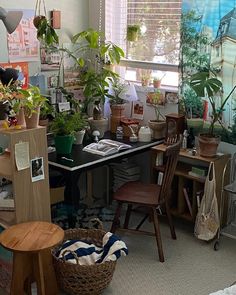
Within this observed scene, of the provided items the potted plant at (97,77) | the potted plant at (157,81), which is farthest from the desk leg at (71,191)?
the potted plant at (157,81)

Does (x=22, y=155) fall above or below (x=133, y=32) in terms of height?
below

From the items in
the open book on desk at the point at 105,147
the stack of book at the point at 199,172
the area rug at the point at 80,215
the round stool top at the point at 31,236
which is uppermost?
the open book on desk at the point at 105,147

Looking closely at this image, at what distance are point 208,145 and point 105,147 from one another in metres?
0.79

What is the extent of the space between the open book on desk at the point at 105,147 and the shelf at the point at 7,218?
85cm

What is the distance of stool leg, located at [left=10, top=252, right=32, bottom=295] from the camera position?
2316 mm

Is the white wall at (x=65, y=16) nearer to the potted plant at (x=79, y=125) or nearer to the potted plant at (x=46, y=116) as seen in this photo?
the potted plant at (x=46, y=116)

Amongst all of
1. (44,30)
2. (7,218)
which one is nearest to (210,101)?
(44,30)

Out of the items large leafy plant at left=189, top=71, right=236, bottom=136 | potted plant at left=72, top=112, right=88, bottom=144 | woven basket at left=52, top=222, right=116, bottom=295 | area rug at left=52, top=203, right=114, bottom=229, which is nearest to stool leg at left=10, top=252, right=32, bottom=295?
woven basket at left=52, top=222, right=116, bottom=295

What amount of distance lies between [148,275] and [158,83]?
5.53 feet

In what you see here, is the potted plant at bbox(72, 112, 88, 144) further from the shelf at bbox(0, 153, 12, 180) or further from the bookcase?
the shelf at bbox(0, 153, 12, 180)

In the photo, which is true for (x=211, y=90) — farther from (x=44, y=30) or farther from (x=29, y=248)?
(x=29, y=248)

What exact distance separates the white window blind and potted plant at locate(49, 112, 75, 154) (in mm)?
1063

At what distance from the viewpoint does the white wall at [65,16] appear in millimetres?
3221

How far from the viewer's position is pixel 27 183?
8.07 ft
